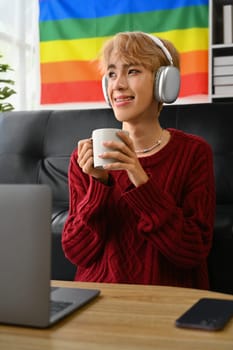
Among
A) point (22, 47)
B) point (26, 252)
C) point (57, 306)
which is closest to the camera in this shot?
point (26, 252)

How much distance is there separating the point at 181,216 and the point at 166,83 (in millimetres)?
316

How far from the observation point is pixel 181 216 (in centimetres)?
119

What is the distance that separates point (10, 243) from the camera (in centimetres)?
68

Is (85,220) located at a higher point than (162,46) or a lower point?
lower

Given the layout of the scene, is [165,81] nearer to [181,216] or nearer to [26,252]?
[181,216]

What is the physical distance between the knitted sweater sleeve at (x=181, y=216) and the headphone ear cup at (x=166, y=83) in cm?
17

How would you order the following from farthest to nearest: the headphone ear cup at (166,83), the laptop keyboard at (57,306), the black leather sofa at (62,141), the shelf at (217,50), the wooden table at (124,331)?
the shelf at (217,50), the black leather sofa at (62,141), the headphone ear cup at (166,83), the laptop keyboard at (57,306), the wooden table at (124,331)

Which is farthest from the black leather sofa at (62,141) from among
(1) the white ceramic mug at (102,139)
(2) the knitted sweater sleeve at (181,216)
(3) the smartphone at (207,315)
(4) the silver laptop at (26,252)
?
(4) the silver laptop at (26,252)

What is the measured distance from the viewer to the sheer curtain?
3.57 meters

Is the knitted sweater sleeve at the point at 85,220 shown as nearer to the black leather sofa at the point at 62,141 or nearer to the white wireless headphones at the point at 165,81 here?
the white wireless headphones at the point at 165,81

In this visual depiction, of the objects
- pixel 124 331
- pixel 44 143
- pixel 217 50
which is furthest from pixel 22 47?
pixel 124 331

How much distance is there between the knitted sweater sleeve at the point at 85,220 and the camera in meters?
1.23

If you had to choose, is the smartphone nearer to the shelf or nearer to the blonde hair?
the blonde hair

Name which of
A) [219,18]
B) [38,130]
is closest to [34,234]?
[38,130]
